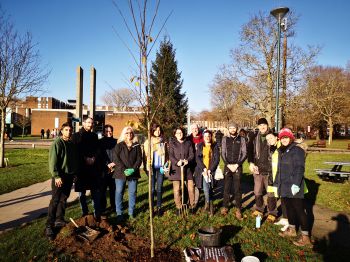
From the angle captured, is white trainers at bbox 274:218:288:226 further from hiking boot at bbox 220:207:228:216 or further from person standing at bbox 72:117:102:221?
person standing at bbox 72:117:102:221

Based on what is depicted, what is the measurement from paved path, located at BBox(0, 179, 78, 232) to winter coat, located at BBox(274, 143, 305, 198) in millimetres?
5318

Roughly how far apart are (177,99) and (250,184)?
1199cm

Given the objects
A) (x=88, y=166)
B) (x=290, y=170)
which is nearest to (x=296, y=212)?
(x=290, y=170)

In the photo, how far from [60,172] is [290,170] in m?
4.31

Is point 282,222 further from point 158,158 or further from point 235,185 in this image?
point 158,158

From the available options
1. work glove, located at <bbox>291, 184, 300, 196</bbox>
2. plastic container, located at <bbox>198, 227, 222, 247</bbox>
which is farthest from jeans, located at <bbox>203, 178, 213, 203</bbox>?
plastic container, located at <bbox>198, 227, 222, 247</bbox>

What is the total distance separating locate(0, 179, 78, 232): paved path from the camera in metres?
5.70

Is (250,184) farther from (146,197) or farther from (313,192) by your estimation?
(146,197)

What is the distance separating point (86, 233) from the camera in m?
4.62

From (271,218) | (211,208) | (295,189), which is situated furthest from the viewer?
(211,208)

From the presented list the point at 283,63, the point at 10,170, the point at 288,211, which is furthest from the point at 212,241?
the point at 283,63

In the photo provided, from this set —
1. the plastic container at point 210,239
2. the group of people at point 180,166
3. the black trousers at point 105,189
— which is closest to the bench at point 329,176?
the group of people at point 180,166

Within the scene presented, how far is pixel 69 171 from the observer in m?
5.08

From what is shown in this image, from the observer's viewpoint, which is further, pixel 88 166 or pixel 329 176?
A: pixel 329 176
